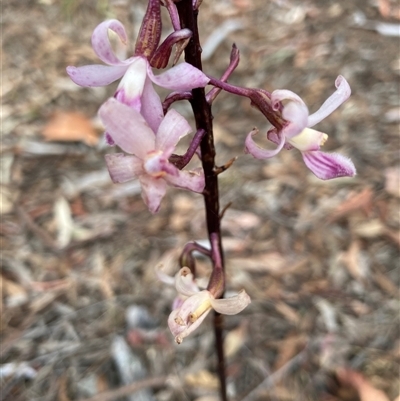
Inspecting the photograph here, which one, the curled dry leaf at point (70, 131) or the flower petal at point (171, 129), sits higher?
the flower petal at point (171, 129)

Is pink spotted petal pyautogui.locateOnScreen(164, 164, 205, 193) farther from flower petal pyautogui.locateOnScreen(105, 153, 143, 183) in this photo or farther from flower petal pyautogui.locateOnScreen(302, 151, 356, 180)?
flower petal pyautogui.locateOnScreen(302, 151, 356, 180)

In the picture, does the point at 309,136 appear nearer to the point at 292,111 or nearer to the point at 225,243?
the point at 292,111

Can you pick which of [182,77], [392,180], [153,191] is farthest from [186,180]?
[392,180]

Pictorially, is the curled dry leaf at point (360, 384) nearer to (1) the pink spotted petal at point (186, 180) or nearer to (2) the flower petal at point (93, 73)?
(1) the pink spotted petal at point (186, 180)

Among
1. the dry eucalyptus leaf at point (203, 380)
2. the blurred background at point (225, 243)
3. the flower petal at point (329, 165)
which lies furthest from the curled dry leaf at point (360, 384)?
the flower petal at point (329, 165)

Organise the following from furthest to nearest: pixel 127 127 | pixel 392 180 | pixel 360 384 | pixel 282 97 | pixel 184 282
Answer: pixel 392 180
pixel 360 384
pixel 184 282
pixel 282 97
pixel 127 127

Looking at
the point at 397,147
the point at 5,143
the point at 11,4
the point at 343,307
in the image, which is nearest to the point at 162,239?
the point at 343,307
